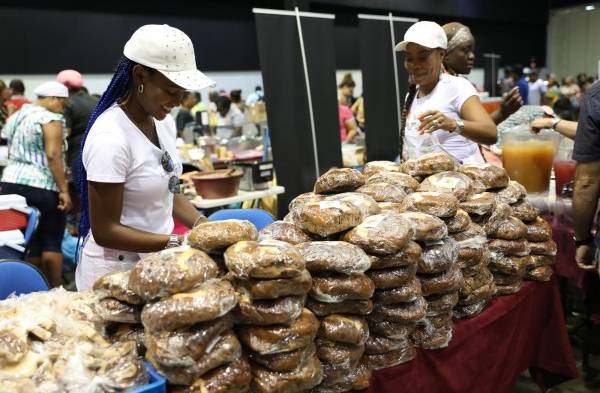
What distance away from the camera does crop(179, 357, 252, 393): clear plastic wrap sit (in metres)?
1.11

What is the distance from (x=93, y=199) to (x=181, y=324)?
76 cm

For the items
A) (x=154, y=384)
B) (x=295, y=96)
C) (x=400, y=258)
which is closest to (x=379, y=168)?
(x=400, y=258)

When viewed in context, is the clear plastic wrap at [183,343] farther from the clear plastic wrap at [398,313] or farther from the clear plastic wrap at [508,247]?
the clear plastic wrap at [508,247]

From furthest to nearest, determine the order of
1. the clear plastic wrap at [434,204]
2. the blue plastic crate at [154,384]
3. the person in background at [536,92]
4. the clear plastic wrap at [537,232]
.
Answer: the person in background at [536,92]
the clear plastic wrap at [537,232]
the clear plastic wrap at [434,204]
the blue plastic crate at [154,384]

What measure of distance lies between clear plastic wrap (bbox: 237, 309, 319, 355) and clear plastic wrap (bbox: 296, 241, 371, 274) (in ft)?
0.49

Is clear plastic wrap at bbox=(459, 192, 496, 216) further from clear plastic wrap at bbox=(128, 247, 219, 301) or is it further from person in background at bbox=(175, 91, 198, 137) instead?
person in background at bbox=(175, 91, 198, 137)

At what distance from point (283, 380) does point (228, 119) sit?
281 inches

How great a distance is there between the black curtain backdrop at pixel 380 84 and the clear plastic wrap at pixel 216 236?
437 cm

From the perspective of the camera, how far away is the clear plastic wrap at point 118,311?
122 cm

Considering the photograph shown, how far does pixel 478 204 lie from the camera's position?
1.91 m

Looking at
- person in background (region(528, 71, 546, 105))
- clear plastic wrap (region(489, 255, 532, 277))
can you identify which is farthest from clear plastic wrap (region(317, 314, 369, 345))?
person in background (region(528, 71, 546, 105))

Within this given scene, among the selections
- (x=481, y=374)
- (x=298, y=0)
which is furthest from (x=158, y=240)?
(x=298, y=0)

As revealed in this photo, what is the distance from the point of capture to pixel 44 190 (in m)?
4.05

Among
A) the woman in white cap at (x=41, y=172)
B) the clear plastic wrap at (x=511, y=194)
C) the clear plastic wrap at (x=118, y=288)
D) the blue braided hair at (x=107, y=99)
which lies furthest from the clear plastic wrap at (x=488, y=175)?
the woman in white cap at (x=41, y=172)
